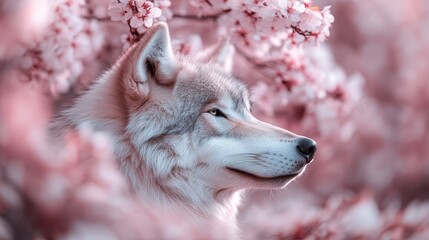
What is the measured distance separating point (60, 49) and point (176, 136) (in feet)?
2.42

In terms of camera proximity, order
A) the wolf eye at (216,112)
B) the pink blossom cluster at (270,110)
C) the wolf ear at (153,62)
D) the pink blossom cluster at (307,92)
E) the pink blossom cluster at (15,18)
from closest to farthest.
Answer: the pink blossom cluster at (270,110) < the pink blossom cluster at (15,18) < the wolf ear at (153,62) < the wolf eye at (216,112) < the pink blossom cluster at (307,92)

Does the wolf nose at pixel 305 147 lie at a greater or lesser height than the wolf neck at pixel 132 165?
greater

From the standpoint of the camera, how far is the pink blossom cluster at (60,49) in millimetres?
2773

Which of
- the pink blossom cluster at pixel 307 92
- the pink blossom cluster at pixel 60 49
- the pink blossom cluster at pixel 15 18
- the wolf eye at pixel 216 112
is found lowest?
the pink blossom cluster at pixel 15 18

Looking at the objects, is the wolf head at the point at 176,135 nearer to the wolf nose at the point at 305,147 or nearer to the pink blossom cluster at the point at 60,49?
→ the wolf nose at the point at 305,147

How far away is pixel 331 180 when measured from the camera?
15.7 feet

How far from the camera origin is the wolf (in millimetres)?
2271

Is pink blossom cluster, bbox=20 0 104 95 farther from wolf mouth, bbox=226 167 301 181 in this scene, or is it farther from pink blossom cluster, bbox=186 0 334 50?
wolf mouth, bbox=226 167 301 181

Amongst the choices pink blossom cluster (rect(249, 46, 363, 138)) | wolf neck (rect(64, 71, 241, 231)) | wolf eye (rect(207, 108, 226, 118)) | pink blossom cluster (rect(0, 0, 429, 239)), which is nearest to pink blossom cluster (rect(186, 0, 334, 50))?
pink blossom cluster (rect(0, 0, 429, 239))

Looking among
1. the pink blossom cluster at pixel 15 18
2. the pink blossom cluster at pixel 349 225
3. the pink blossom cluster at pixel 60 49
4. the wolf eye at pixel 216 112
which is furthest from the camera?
the pink blossom cluster at pixel 60 49

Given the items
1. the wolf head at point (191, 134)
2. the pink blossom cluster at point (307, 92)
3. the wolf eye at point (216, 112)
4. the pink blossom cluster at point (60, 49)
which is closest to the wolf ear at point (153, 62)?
the wolf head at point (191, 134)

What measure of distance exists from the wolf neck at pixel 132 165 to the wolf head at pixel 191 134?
21 millimetres

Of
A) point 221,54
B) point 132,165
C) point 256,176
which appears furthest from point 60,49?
point 256,176

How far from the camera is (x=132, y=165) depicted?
2.28 metres
